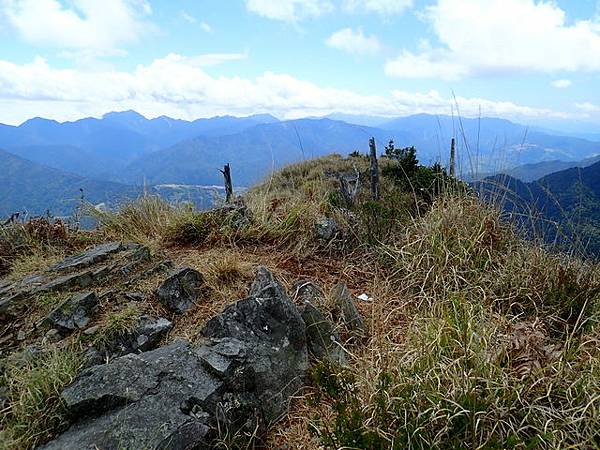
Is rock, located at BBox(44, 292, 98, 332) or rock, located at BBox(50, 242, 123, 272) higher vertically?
rock, located at BBox(50, 242, 123, 272)

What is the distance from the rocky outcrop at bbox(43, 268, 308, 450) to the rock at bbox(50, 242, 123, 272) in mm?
1768

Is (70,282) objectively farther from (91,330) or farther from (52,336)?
(91,330)

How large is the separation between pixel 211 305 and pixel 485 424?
235 centimetres

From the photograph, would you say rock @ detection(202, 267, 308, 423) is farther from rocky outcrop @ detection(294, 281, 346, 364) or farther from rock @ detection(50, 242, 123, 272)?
rock @ detection(50, 242, 123, 272)

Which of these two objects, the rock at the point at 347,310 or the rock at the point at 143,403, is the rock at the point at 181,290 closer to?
the rock at the point at 143,403

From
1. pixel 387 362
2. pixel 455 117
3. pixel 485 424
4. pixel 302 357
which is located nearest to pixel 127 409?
pixel 302 357

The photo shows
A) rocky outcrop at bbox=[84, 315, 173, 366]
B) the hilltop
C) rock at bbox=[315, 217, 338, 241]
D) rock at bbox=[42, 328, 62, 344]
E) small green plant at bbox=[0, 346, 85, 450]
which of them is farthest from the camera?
rock at bbox=[315, 217, 338, 241]

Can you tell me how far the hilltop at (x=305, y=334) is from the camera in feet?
7.45

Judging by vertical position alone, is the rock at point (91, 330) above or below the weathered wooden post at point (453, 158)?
below

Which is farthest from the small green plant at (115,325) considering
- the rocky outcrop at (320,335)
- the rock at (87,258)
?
the rocky outcrop at (320,335)

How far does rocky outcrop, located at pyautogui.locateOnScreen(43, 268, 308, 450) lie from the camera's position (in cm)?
233

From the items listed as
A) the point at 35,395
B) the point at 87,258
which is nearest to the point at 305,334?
the point at 35,395

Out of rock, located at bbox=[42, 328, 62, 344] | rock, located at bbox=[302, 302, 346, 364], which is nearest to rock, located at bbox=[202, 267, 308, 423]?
rock, located at bbox=[302, 302, 346, 364]

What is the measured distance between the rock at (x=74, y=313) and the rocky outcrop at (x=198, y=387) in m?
0.75
